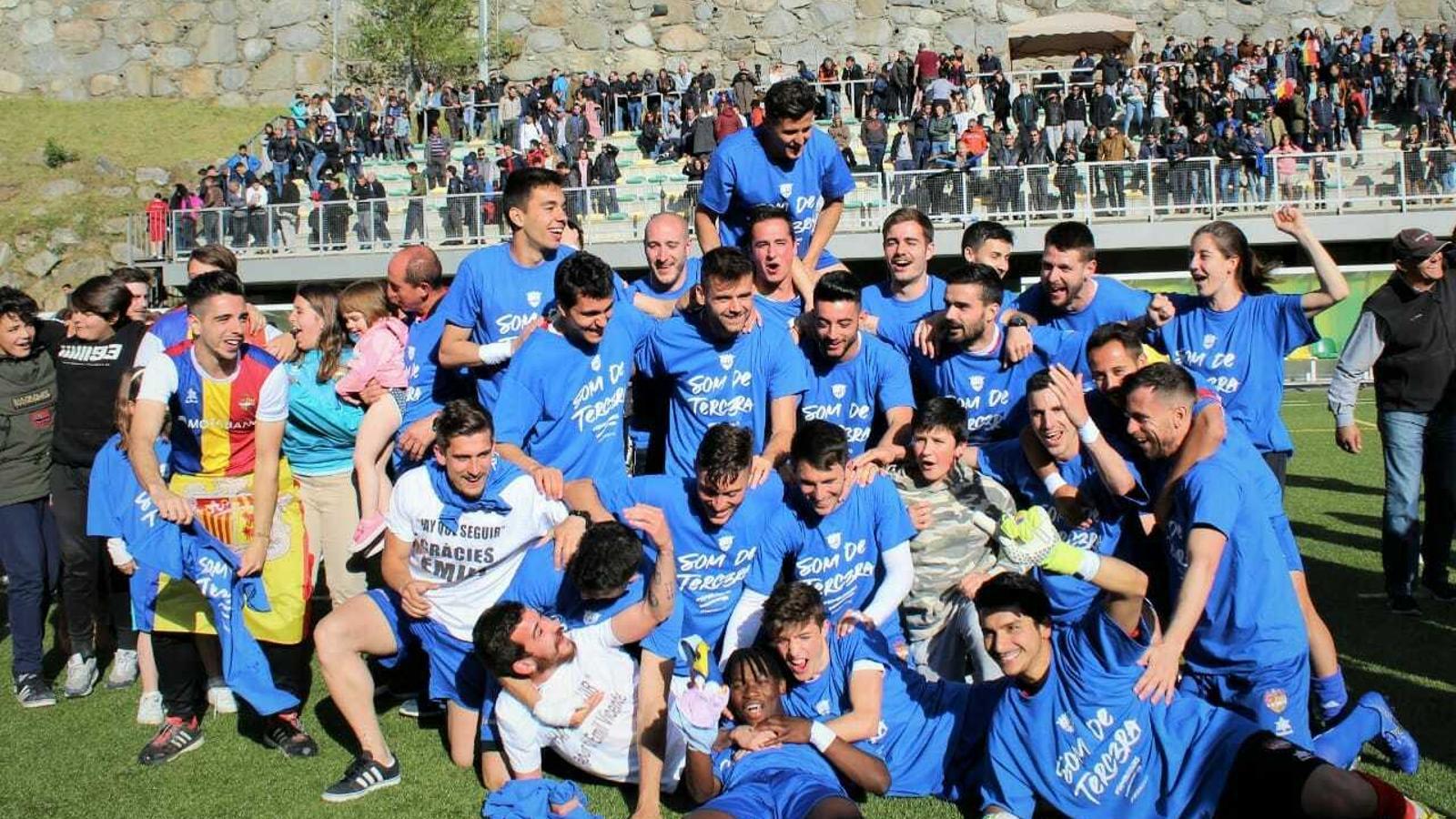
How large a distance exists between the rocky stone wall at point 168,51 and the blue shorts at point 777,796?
42139 mm

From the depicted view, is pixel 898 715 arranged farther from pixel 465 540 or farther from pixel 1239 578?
pixel 465 540

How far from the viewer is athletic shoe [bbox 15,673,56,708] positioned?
7.12 m

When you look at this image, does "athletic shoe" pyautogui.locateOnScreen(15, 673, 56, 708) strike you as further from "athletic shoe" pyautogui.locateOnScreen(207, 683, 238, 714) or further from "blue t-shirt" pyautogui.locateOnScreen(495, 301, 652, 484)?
"blue t-shirt" pyautogui.locateOnScreen(495, 301, 652, 484)

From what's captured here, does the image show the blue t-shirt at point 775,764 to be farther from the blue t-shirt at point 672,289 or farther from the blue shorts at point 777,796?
the blue t-shirt at point 672,289

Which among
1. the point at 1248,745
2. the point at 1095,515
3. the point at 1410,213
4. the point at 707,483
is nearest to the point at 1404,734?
the point at 1248,745

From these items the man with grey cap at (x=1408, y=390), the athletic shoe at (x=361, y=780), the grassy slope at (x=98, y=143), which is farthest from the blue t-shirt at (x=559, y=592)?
the grassy slope at (x=98, y=143)

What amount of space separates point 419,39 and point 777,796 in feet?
128

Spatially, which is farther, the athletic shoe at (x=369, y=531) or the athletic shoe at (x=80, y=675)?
the athletic shoe at (x=80, y=675)

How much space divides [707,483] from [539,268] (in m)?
1.93

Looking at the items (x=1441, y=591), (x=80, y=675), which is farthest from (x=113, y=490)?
(x=1441, y=591)

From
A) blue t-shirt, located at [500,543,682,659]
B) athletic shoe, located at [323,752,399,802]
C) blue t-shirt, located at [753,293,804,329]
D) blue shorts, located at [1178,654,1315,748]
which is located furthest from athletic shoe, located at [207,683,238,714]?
blue shorts, located at [1178,654,1315,748]

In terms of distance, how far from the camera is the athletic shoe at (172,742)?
243 inches

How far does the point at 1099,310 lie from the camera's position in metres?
7.00

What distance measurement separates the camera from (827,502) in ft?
19.0
